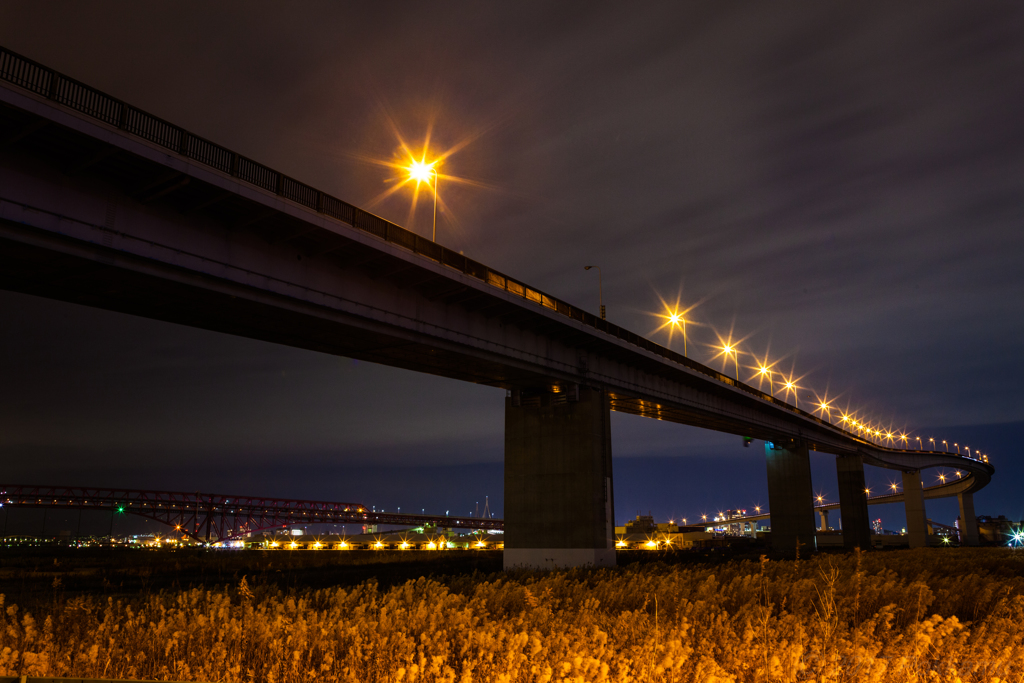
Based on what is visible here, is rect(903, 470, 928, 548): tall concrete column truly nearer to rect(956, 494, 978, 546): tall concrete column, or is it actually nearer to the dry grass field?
rect(956, 494, 978, 546): tall concrete column

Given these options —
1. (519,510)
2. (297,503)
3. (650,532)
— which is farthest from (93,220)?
(297,503)

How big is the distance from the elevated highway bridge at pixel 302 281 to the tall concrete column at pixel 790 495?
3430 centimetres

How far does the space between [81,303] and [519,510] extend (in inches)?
930

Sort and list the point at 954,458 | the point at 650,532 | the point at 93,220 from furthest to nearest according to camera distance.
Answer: the point at 650,532 → the point at 954,458 → the point at 93,220

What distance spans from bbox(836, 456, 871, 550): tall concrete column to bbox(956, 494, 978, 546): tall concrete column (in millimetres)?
53882

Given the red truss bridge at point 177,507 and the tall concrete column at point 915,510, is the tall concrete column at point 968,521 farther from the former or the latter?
the red truss bridge at point 177,507

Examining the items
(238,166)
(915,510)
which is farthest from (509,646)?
(915,510)

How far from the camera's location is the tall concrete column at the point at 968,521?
13061 cm

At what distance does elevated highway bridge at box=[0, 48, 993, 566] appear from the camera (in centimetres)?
1748

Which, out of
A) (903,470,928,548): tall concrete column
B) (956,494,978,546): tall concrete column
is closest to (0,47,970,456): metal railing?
(903,470,928,548): tall concrete column

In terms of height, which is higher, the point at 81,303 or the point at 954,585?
the point at 81,303

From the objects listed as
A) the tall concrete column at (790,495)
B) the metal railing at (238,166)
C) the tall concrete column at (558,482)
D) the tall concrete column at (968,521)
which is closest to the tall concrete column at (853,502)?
the tall concrete column at (790,495)

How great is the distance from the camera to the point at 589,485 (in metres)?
35.9

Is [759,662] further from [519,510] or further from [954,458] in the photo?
[954,458]
